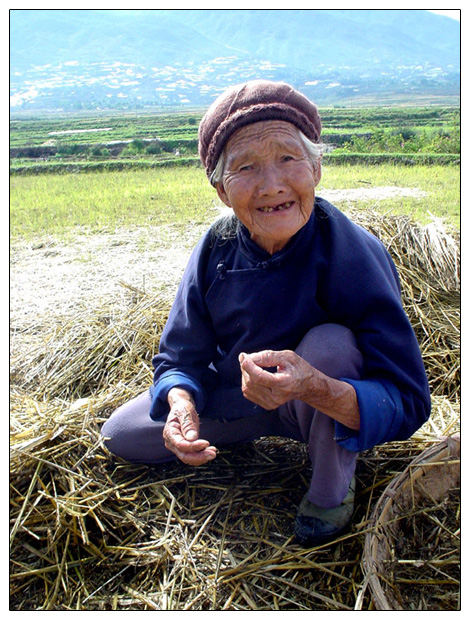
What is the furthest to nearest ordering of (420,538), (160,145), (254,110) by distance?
1. (160,145)
2. (420,538)
3. (254,110)

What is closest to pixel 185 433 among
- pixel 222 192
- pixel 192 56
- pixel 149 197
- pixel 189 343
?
pixel 189 343

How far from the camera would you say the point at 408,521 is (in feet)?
5.85

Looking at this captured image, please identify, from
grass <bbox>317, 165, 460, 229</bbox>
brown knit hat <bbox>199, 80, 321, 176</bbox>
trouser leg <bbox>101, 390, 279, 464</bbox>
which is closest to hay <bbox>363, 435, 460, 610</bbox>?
trouser leg <bbox>101, 390, 279, 464</bbox>

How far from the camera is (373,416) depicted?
5.04 ft

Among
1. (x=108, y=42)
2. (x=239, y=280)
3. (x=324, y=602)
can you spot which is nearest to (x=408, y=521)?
(x=324, y=602)

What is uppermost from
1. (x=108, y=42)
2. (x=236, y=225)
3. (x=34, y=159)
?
(x=108, y=42)

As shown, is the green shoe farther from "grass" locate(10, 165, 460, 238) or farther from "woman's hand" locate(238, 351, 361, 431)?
"grass" locate(10, 165, 460, 238)

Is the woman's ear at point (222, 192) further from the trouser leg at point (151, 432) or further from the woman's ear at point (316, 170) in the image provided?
the trouser leg at point (151, 432)

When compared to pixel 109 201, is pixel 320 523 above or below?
above

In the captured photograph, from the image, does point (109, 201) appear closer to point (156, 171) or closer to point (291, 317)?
point (156, 171)

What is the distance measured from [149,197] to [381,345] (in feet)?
28.0

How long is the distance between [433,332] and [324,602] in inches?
68.7

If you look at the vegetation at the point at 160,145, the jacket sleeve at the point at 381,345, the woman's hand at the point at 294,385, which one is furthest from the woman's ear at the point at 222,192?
the vegetation at the point at 160,145

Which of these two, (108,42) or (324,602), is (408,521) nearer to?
(324,602)
